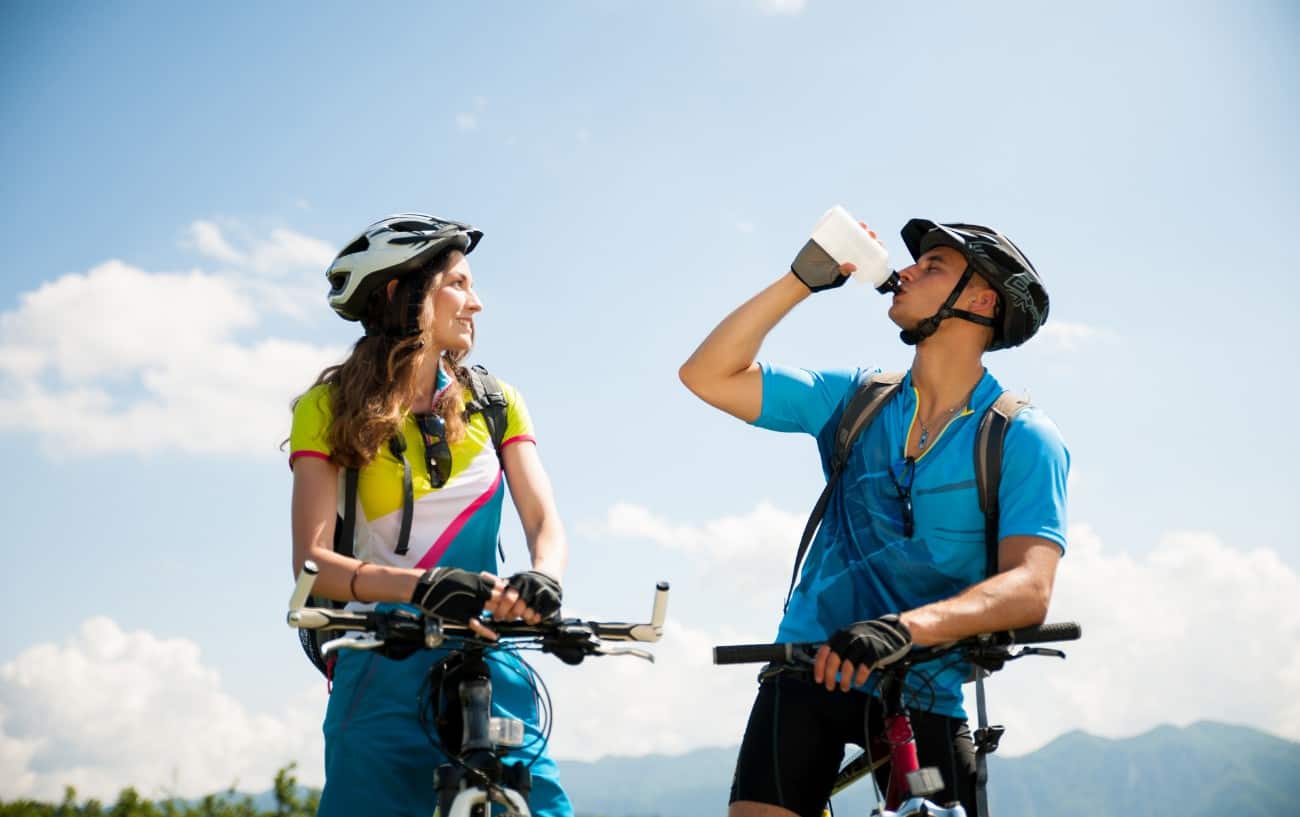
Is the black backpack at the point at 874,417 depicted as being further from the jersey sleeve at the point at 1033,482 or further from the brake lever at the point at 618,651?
the brake lever at the point at 618,651

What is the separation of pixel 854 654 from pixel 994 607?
32.4 inches

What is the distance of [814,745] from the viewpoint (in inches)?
199

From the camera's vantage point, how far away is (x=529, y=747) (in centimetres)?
478

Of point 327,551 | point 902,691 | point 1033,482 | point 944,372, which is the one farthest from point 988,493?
point 327,551

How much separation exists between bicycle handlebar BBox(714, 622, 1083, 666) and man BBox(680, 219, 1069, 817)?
0.17ft

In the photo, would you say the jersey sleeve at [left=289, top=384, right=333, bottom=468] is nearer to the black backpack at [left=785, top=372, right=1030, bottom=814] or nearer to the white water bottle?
the black backpack at [left=785, top=372, right=1030, bottom=814]

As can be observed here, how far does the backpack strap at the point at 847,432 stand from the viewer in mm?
5562

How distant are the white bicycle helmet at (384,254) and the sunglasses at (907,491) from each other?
7.66 ft

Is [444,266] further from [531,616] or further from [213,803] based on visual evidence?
[213,803]

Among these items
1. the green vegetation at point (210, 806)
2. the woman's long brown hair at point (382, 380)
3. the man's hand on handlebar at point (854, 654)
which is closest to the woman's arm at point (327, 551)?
the woman's long brown hair at point (382, 380)

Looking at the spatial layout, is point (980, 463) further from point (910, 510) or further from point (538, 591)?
point (538, 591)

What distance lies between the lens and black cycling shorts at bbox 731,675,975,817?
16.4 ft

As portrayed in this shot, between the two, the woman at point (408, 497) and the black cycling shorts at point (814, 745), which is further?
the black cycling shorts at point (814, 745)

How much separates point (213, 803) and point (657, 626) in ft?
78.4
